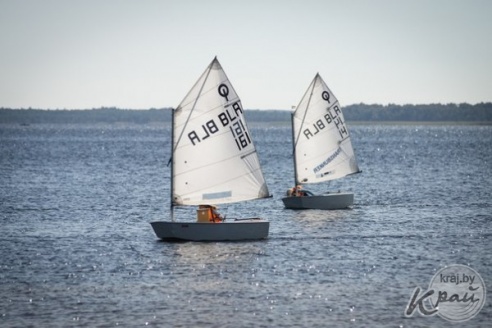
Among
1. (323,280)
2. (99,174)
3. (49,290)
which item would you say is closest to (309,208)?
(323,280)

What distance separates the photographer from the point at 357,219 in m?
68.3

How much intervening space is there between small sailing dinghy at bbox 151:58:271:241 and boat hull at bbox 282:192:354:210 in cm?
1522

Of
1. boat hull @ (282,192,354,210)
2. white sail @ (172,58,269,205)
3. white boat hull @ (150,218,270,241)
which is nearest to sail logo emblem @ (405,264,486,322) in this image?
white boat hull @ (150,218,270,241)

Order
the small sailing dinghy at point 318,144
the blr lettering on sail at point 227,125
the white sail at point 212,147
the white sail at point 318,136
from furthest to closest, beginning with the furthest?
the white sail at point 318,136
the small sailing dinghy at point 318,144
the blr lettering on sail at point 227,125
the white sail at point 212,147

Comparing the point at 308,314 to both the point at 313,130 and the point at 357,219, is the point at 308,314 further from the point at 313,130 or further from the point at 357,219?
the point at 313,130

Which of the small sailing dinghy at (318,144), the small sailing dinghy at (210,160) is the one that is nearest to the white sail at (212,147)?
the small sailing dinghy at (210,160)

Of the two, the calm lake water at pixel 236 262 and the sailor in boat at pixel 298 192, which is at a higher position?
the sailor in boat at pixel 298 192

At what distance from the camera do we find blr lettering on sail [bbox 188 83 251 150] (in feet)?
179

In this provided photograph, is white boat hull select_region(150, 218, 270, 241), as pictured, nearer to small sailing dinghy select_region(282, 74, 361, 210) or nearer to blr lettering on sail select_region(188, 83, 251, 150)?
blr lettering on sail select_region(188, 83, 251, 150)

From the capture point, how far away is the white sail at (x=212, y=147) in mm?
54281

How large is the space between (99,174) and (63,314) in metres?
86.0

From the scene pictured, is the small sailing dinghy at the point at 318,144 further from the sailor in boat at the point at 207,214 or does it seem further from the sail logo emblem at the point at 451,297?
the sail logo emblem at the point at 451,297

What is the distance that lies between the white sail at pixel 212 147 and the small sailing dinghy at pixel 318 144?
16004 mm

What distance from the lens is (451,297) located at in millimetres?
40938
